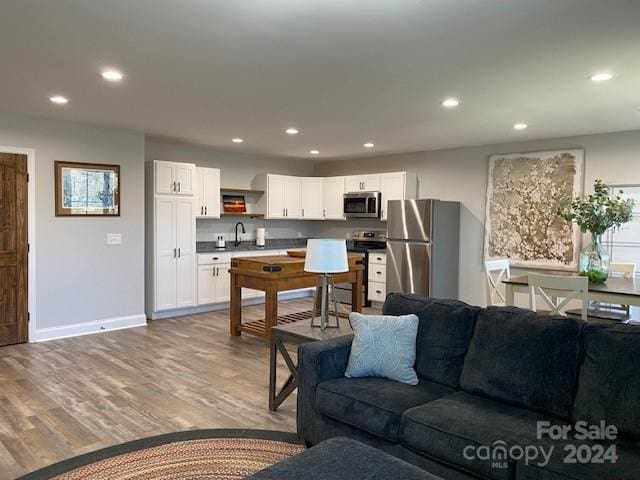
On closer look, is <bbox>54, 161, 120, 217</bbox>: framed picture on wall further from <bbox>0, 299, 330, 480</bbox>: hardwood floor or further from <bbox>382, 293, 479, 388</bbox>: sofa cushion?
<bbox>382, 293, 479, 388</bbox>: sofa cushion

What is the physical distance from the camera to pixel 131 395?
3723mm

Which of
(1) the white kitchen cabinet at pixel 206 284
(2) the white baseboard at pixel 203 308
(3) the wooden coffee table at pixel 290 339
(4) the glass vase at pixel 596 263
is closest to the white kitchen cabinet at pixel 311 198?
(2) the white baseboard at pixel 203 308

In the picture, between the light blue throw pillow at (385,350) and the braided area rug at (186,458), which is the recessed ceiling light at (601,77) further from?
the braided area rug at (186,458)

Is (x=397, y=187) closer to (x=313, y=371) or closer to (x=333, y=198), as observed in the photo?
(x=333, y=198)

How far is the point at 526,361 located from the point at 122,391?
10.1 feet

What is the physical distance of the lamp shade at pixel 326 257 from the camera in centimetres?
332

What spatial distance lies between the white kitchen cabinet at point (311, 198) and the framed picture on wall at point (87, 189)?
3.47m

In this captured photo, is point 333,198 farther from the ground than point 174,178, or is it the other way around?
point 174,178

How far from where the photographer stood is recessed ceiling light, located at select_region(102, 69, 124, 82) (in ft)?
11.4

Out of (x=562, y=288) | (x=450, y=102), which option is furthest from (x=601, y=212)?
(x=450, y=102)

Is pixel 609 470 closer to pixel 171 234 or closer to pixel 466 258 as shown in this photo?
pixel 466 258

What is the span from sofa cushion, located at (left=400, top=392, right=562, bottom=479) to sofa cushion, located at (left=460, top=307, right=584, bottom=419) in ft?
0.25

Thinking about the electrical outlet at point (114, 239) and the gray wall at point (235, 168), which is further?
the gray wall at point (235, 168)

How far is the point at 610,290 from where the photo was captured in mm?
3910
